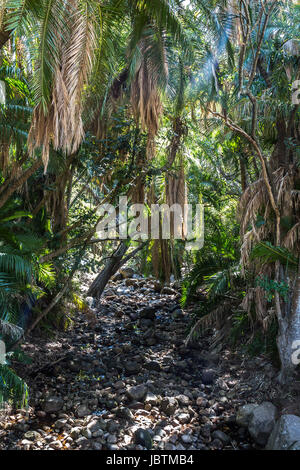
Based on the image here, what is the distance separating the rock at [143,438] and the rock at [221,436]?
32.2 inches

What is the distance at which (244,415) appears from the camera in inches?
208

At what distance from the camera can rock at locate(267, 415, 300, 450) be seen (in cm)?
435

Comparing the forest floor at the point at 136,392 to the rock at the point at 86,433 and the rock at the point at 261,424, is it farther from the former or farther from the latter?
the rock at the point at 261,424

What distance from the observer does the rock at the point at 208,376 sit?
6.62m

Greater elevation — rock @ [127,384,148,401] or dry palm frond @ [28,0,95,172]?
dry palm frond @ [28,0,95,172]

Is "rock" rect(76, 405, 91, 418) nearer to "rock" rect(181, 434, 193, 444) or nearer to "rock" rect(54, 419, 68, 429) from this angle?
"rock" rect(54, 419, 68, 429)

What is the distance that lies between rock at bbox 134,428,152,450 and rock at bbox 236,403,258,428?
1.19 meters

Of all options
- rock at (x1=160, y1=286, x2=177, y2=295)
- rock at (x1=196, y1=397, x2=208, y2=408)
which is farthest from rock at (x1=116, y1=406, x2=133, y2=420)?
rock at (x1=160, y1=286, x2=177, y2=295)

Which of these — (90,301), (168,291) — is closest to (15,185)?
(90,301)

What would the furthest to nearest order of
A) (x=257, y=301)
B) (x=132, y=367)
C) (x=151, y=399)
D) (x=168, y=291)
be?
(x=168, y=291)
(x=132, y=367)
(x=257, y=301)
(x=151, y=399)

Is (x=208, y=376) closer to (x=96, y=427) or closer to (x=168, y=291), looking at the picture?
(x=96, y=427)

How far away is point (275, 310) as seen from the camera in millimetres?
6152

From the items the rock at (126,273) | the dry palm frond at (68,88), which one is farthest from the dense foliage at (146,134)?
the rock at (126,273)

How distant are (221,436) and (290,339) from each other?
5.18 feet
